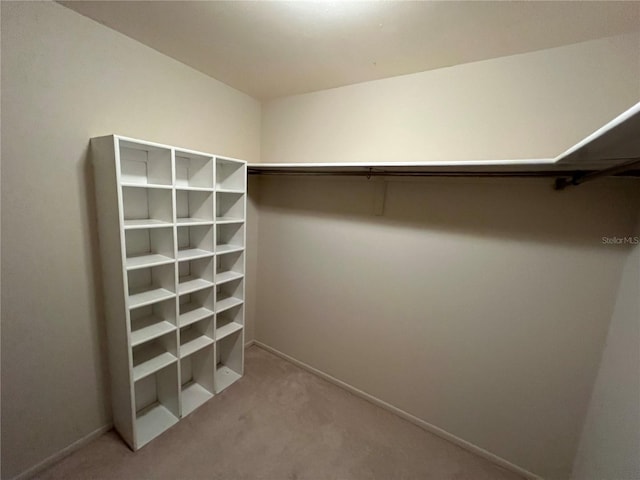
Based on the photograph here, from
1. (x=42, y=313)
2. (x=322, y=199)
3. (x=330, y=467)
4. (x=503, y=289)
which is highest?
(x=322, y=199)

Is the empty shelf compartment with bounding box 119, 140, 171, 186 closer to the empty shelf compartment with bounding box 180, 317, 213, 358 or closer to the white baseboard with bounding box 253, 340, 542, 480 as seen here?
the empty shelf compartment with bounding box 180, 317, 213, 358

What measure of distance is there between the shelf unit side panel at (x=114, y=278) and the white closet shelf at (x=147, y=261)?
0.23 feet

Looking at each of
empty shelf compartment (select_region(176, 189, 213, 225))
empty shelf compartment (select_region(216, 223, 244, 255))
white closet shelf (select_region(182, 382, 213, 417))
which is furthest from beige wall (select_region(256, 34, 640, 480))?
white closet shelf (select_region(182, 382, 213, 417))

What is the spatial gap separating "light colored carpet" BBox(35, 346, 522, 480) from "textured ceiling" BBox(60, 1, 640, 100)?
8.55 ft

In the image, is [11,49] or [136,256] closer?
[11,49]

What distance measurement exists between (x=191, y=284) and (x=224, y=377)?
102cm

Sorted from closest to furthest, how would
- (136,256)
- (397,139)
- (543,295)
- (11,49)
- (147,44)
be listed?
(11,49) < (543,295) < (147,44) < (136,256) < (397,139)

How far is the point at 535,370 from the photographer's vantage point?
5.31 feet

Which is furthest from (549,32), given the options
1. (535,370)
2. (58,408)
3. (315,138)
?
(58,408)

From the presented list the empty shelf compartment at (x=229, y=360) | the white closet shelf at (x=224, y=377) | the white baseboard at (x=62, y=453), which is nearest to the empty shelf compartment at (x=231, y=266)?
the empty shelf compartment at (x=229, y=360)

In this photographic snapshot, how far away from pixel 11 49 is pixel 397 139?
7.05ft

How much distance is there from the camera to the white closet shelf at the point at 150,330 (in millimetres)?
1642

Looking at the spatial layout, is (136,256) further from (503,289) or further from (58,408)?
(503,289)

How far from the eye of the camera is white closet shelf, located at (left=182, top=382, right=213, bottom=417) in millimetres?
2033
